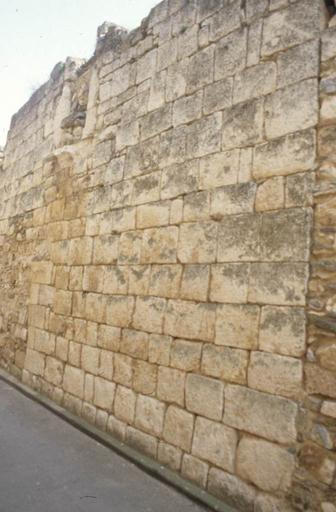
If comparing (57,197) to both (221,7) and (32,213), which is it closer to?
(32,213)

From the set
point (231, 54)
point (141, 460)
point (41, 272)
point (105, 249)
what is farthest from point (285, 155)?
point (41, 272)

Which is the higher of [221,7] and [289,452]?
[221,7]

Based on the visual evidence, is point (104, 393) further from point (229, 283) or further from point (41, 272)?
point (41, 272)

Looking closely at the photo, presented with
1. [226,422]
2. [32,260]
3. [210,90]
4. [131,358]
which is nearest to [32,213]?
[32,260]

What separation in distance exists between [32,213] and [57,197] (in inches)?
37.8

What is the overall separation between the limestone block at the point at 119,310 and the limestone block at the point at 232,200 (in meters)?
1.24

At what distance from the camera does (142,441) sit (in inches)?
140

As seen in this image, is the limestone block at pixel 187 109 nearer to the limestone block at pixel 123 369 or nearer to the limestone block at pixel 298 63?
the limestone block at pixel 298 63

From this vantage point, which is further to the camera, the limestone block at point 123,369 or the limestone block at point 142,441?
the limestone block at point 123,369

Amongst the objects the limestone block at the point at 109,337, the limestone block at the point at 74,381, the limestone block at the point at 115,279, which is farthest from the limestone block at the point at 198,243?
the limestone block at the point at 74,381

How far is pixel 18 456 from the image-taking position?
138 inches

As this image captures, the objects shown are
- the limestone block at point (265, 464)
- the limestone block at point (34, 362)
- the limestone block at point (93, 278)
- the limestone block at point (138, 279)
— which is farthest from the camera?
the limestone block at point (34, 362)

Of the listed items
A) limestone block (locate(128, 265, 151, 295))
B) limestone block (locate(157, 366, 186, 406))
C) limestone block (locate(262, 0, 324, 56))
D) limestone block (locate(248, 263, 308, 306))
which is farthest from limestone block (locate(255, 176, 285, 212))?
limestone block (locate(157, 366, 186, 406))

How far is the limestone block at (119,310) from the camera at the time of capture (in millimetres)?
3918
